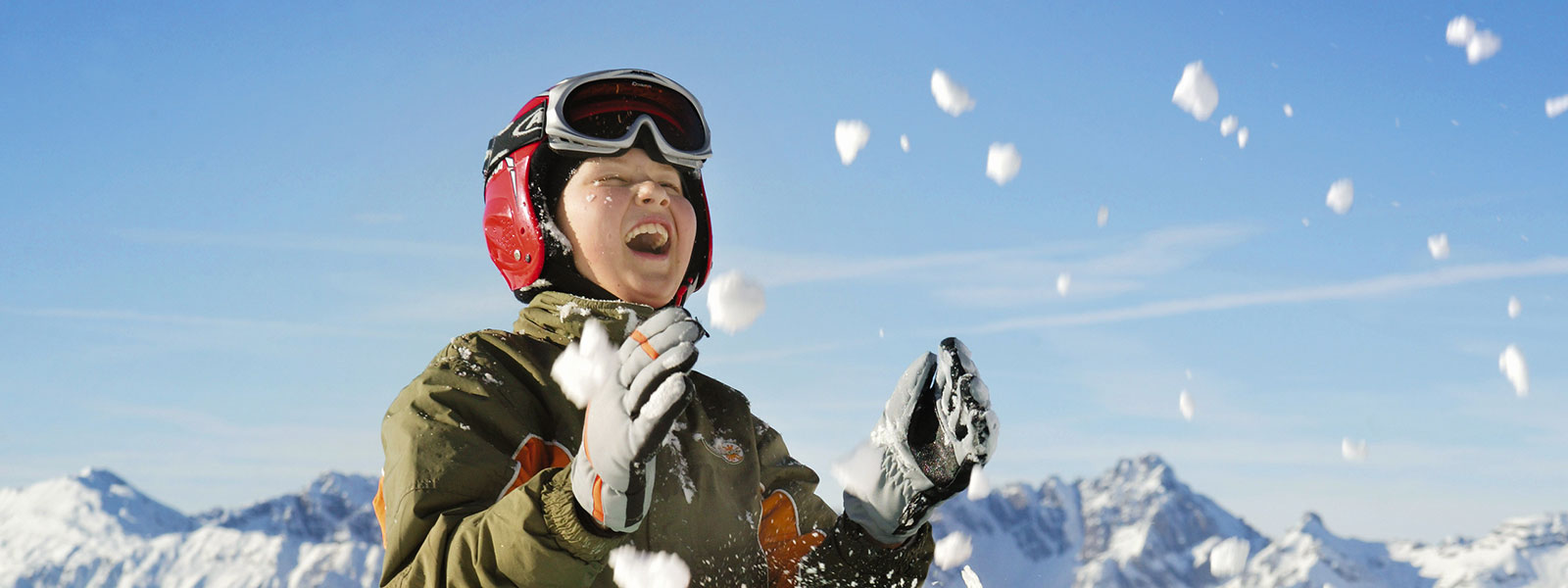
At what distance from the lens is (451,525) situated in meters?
3.58

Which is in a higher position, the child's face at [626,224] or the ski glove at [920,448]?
the child's face at [626,224]

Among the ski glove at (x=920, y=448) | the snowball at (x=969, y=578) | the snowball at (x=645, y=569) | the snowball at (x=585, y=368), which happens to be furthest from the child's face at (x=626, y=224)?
the snowball at (x=969, y=578)

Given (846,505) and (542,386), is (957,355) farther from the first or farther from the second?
(542,386)

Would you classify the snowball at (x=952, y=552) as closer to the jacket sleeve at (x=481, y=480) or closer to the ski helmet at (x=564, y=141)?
the jacket sleeve at (x=481, y=480)

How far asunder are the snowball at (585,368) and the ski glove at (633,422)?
98 millimetres

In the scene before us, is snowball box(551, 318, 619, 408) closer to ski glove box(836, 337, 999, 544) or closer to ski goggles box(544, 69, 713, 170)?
ski goggles box(544, 69, 713, 170)

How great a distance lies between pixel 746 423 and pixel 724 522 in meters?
0.77

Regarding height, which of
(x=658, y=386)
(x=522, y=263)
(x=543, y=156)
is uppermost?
(x=543, y=156)

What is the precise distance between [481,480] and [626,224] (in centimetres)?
131

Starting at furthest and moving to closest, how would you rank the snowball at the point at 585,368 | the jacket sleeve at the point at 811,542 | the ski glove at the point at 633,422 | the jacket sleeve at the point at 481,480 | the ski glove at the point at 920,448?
the jacket sleeve at the point at 811,542
the ski glove at the point at 920,448
the snowball at the point at 585,368
the jacket sleeve at the point at 481,480
the ski glove at the point at 633,422

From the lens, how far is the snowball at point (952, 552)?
16.5ft

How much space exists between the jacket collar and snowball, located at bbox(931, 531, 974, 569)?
152cm

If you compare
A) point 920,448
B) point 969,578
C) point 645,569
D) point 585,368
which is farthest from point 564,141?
point 969,578

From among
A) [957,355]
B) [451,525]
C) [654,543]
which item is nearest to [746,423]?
[654,543]
